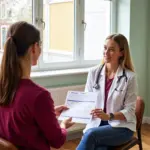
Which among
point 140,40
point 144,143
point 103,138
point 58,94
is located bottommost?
point 144,143

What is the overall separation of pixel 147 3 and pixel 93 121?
2.32 meters

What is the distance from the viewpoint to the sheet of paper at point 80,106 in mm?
1871

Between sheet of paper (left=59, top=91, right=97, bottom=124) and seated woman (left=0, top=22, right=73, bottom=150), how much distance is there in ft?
1.71

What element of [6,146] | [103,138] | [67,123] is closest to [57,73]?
[103,138]

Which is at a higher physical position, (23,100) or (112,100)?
(23,100)

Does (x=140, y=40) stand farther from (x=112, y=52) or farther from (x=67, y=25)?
(x=112, y=52)

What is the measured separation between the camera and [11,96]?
131cm

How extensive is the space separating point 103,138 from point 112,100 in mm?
291

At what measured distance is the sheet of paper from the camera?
6.14 feet

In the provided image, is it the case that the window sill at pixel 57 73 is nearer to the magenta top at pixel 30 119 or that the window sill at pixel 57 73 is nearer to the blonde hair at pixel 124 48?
the blonde hair at pixel 124 48

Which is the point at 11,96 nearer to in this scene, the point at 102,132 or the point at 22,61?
the point at 22,61

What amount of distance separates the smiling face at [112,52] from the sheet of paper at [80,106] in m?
0.40

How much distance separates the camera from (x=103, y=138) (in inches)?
81.4

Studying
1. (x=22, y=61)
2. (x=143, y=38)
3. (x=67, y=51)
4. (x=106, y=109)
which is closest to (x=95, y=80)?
(x=106, y=109)
